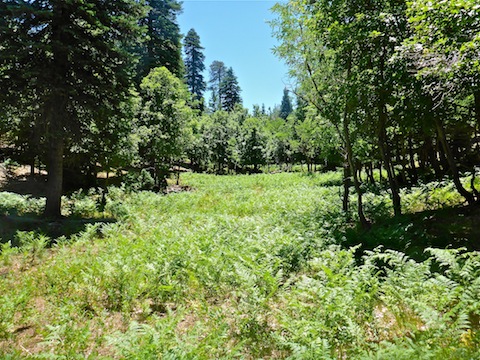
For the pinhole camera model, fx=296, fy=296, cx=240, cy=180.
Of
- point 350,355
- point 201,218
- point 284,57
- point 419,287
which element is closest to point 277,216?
point 201,218

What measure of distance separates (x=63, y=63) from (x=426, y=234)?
42.0 feet

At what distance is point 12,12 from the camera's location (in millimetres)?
9656

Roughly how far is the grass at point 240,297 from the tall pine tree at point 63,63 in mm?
4478

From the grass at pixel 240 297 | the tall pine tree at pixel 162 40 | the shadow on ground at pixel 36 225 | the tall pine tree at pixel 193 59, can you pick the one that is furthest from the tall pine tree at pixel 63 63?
the tall pine tree at pixel 193 59

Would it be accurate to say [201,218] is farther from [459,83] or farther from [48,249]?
[459,83]

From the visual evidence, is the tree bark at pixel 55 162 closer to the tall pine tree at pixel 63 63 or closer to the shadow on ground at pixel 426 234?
the tall pine tree at pixel 63 63

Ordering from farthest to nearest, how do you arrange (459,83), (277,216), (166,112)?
(166,112)
(277,216)
(459,83)

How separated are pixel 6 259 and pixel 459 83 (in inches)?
441

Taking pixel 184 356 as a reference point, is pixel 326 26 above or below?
above

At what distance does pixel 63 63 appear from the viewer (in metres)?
10.9

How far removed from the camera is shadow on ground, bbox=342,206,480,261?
6.47m

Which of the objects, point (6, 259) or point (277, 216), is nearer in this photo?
point (6, 259)

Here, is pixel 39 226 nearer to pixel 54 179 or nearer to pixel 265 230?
pixel 54 179

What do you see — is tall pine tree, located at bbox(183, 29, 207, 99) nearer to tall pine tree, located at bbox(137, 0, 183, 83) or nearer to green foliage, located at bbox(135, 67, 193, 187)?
tall pine tree, located at bbox(137, 0, 183, 83)
